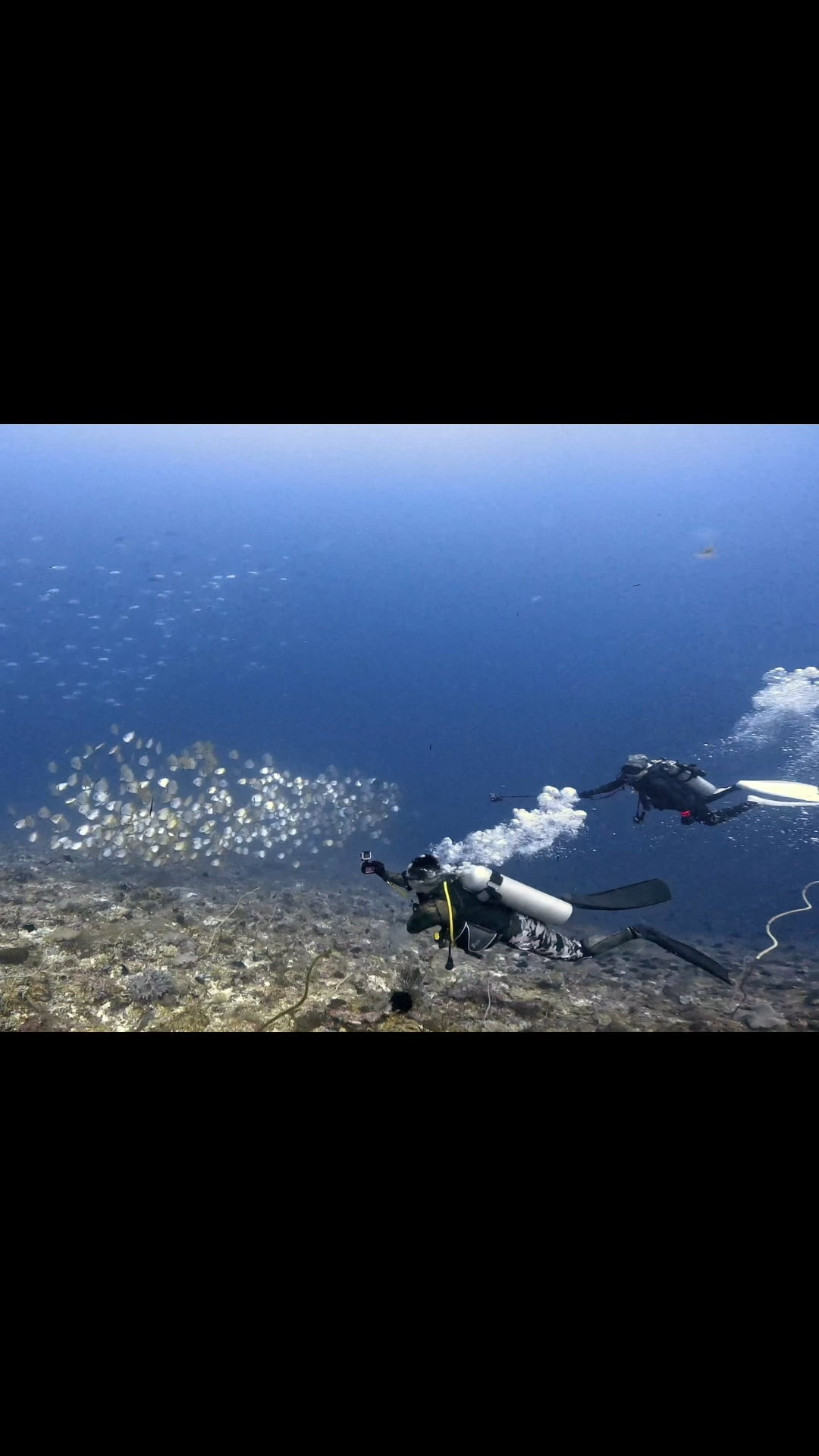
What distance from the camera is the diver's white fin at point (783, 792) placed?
460 inches

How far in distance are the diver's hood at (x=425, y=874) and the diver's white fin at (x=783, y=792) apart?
9414 millimetres

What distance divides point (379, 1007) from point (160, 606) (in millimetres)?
80255

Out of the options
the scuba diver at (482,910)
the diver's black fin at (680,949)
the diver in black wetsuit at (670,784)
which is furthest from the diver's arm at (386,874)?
the diver in black wetsuit at (670,784)

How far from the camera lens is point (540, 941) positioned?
6.98 m

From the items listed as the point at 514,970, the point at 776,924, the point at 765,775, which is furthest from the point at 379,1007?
the point at 765,775

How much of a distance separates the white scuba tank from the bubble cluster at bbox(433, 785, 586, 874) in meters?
23.3

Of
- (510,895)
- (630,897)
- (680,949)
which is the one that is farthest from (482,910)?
(680,949)

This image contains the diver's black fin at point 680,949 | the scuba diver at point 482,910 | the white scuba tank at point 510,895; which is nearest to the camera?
the scuba diver at point 482,910

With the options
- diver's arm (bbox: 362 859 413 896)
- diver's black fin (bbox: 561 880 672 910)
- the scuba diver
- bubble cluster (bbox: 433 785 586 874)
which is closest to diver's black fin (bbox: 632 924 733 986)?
the scuba diver

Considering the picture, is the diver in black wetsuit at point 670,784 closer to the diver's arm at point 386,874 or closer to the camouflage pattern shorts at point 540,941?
the camouflage pattern shorts at point 540,941

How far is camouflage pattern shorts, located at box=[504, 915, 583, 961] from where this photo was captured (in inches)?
266

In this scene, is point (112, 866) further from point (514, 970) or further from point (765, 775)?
point (765, 775)

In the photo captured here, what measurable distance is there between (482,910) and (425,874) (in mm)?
963

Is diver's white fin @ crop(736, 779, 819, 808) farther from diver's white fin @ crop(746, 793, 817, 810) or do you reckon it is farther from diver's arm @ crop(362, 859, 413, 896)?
diver's arm @ crop(362, 859, 413, 896)
